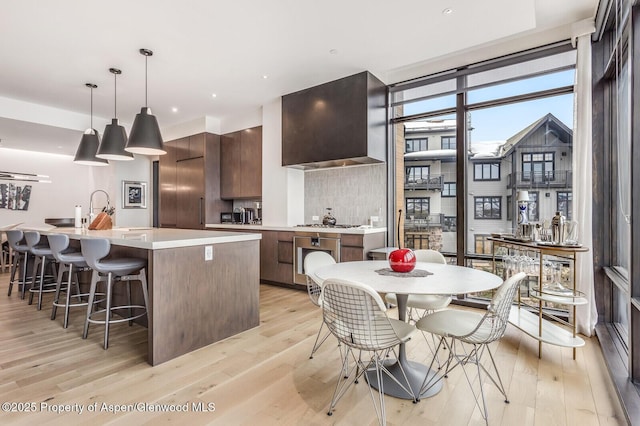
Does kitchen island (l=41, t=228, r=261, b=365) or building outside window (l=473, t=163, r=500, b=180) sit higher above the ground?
building outside window (l=473, t=163, r=500, b=180)

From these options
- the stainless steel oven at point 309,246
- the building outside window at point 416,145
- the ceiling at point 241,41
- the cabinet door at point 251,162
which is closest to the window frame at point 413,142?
the building outside window at point 416,145

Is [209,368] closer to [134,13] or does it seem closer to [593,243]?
[134,13]

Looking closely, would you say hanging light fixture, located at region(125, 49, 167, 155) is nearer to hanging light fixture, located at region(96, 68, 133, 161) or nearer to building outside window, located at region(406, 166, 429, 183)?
hanging light fixture, located at region(96, 68, 133, 161)

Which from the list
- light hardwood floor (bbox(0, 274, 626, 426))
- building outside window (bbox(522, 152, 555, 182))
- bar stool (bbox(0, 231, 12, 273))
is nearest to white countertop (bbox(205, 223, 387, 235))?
light hardwood floor (bbox(0, 274, 626, 426))

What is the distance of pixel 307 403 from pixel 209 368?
0.84 m

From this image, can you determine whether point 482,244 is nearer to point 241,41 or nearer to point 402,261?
point 402,261

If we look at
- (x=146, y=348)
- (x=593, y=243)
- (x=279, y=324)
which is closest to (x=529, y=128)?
(x=593, y=243)

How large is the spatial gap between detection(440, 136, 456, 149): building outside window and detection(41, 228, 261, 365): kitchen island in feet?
8.51

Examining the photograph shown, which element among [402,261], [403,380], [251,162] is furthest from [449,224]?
[251,162]

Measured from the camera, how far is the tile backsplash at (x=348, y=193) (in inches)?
175

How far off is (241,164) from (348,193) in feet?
6.99

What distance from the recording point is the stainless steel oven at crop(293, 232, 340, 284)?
13.6 feet

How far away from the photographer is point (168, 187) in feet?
21.3

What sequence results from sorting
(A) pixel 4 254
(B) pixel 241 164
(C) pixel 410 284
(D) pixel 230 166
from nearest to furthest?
1. (C) pixel 410 284
2. (B) pixel 241 164
3. (D) pixel 230 166
4. (A) pixel 4 254
